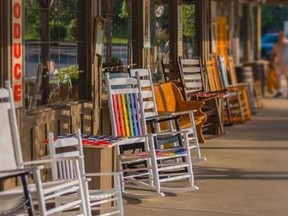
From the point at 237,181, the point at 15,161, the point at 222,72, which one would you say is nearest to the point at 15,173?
the point at 15,161

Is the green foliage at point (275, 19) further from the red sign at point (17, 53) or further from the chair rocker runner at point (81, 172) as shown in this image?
the chair rocker runner at point (81, 172)

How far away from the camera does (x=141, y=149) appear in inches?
283

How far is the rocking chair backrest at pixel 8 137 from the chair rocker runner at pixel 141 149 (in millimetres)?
1626

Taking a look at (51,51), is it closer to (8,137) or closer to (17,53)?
(17,53)

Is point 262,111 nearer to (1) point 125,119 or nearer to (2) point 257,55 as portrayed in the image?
(2) point 257,55

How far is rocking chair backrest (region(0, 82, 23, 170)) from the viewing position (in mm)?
4906

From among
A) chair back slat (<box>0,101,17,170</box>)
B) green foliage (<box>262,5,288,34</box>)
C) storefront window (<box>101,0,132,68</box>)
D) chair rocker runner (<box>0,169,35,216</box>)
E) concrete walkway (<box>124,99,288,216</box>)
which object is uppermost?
green foliage (<box>262,5,288,34</box>)

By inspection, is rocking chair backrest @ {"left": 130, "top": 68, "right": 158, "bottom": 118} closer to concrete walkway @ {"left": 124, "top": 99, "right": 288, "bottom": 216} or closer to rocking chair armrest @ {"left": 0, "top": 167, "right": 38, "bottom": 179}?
concrete walkway @ {"left": 124, "top": 99, "right": 288, "bottom": 216}

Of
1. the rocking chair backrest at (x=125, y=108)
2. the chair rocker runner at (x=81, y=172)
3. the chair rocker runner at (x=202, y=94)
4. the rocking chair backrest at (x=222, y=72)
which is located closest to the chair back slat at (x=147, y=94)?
the rocking chair backrest at (x=125, y=108)

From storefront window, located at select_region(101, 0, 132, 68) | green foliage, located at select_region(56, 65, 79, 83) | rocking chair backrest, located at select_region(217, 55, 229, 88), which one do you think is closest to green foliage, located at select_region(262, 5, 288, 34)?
rocking chair backrest, located at select_region(217, 55, 229, 88)

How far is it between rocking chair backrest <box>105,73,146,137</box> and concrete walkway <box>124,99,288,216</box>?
0.66 metres

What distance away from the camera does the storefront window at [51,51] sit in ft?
20.7

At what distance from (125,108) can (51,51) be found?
798 millimetres

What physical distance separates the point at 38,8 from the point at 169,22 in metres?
4.23
